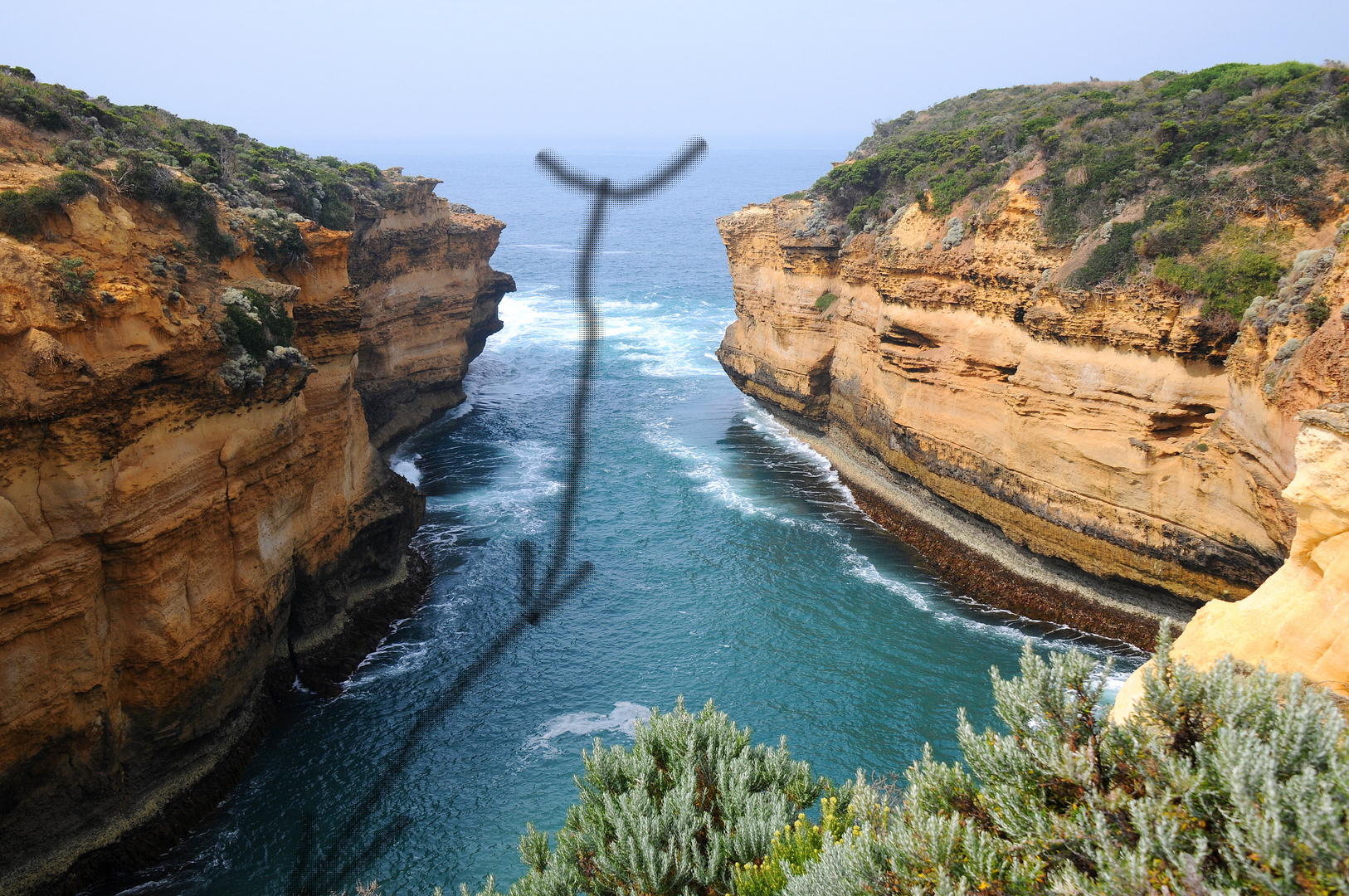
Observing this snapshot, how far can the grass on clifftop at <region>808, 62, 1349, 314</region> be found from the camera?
79.0ft

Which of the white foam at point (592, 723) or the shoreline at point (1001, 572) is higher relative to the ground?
the shoreline at point (1001, 572)

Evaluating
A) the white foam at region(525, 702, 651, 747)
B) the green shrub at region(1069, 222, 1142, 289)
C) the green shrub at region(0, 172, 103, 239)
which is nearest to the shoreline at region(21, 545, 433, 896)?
the white foam at region(525, 702, 651, 747)

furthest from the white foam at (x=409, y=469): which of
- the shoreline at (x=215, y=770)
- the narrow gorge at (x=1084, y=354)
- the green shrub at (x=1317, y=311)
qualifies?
the green shrub at (x=1317, y=311)

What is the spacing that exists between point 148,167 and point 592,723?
1742 cm

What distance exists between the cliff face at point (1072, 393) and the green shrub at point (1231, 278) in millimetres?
663

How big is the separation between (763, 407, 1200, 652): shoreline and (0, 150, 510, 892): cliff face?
19785mm

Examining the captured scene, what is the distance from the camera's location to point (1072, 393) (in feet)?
87.8

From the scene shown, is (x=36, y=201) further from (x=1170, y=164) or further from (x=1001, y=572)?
(x=1170, y=164)

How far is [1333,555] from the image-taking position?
13742 mm

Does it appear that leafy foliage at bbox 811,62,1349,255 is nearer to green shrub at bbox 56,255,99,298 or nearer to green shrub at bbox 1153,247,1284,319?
green shrub at bbox 1153,247,1284,319

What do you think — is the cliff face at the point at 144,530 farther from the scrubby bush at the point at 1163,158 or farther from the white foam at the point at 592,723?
the scrubby bush at the point at 1163,158

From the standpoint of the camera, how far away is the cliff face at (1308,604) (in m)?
12.0

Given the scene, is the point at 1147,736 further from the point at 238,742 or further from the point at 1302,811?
the point at 238,742

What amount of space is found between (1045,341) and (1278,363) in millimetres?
7598
